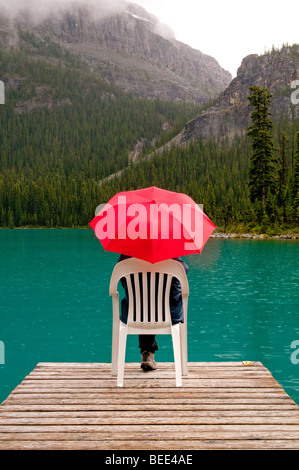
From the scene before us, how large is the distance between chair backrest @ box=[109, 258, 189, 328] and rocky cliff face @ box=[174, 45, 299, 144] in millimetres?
158928

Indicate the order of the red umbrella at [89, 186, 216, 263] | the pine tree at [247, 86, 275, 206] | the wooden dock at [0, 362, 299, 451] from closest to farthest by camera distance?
1. the wooden dock at [0, 362, 299, 451]
2. the red umbrella at [89, 186, 216, 263]
3. the pine tree at [247, 86, 275, 206]

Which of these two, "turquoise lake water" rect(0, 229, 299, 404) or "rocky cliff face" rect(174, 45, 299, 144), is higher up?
"rocky cliff face" rect(174, 45, 299, 144)

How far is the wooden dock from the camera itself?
13.1 feet

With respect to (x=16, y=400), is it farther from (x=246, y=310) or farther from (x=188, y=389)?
(x=246, y=310)

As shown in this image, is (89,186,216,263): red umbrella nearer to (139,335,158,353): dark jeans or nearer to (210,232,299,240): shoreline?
(139,335,158,353): dark jeans

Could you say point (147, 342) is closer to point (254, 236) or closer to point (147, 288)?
point (147, 288)

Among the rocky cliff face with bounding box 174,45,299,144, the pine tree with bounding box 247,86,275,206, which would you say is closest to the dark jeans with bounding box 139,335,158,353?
the pine tree with bounding box 247,86,275,206

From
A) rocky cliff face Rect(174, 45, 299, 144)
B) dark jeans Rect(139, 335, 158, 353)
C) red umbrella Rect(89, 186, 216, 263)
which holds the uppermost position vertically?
rocky cliff face Rect(174, 45, 299, 144)

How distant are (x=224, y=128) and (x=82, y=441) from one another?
169 m

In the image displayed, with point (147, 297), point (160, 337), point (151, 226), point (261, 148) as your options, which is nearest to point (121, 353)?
point (147, 297)

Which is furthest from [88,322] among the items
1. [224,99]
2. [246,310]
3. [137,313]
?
[224,99]

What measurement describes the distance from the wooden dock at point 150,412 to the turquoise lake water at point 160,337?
11.0ft

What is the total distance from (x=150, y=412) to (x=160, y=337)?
900cm

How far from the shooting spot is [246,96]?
558 feet
